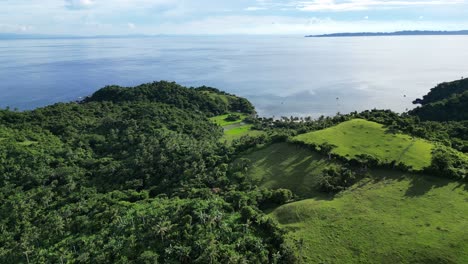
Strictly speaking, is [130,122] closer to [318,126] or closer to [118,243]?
[318,126]

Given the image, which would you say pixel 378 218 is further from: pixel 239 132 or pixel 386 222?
pixel 239 132

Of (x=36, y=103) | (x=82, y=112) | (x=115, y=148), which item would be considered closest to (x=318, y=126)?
(x=115, y=148)

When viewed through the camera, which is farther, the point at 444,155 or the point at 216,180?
the point at 216,180

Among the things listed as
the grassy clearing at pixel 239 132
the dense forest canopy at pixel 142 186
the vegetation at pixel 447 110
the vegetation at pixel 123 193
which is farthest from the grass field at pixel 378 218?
the vegetation at pixel 447 110

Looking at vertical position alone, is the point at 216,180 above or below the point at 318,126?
below

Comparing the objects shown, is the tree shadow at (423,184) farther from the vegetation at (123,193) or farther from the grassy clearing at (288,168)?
the vegetation at (123,193)

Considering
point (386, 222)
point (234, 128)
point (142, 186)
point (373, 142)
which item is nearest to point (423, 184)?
point (386, 222)

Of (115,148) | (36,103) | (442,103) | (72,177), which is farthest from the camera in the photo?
(36,103)

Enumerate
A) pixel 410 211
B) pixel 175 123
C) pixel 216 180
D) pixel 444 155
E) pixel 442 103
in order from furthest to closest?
pixel 442 103
pixel 175 123
pixel 216 180
pixel 444 155
pixel 410 211

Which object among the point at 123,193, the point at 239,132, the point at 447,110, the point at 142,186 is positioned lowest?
the point at 142,186
